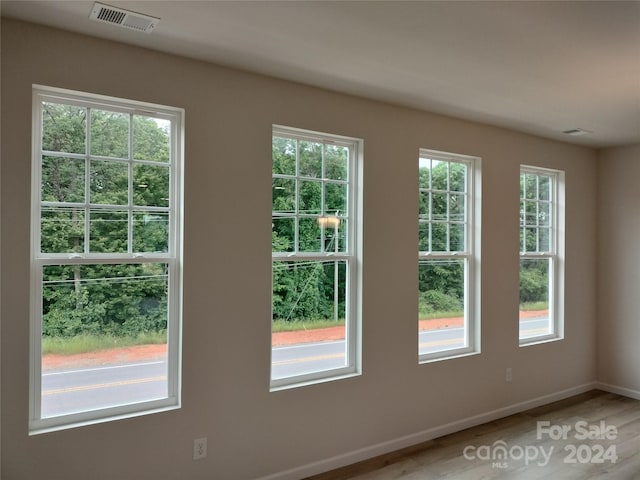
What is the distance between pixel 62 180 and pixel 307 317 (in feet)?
5.75

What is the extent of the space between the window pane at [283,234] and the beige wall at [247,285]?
0.44ft

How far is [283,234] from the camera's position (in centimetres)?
317

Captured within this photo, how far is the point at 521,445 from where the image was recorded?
370 centimetres

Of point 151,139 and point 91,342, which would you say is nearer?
point 91,342

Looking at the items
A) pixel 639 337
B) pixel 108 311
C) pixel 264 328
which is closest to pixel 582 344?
pixel 639 337

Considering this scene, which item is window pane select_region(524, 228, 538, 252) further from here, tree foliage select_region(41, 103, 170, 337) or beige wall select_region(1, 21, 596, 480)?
tree foliage select_region(41, 103, 170, 337)

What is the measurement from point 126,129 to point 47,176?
487mm

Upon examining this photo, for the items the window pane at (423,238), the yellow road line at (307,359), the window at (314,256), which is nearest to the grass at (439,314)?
the window pane at (423,238)

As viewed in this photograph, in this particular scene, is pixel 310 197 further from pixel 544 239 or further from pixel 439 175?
pixel 544 239

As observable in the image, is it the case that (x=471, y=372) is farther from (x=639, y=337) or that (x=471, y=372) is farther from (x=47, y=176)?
(x=47, y=176)

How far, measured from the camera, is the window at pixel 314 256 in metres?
3.16

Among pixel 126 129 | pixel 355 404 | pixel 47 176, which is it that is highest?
pixel 126 129

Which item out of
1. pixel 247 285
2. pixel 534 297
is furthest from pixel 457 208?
pixel 247 285

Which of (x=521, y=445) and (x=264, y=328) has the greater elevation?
(x=264, y=328)
